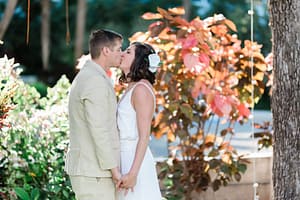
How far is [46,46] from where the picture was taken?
2109 cm

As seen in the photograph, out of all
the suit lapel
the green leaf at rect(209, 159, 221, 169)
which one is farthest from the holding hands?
the green leaf at rect(209, 159, 221, 169)

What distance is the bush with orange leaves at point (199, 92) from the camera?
574 centimetres

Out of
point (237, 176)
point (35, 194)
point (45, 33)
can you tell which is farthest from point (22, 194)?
point (45, 33)

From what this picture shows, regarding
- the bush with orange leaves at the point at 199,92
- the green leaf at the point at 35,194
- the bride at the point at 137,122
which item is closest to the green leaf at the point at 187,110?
the bush with orange leaves at the point at 199,92

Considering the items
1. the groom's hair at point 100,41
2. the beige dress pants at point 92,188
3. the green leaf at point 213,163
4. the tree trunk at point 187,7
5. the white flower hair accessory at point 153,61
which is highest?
the tree trunk at point 187,7

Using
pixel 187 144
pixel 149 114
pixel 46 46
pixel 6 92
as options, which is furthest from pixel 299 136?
pixel 46 46

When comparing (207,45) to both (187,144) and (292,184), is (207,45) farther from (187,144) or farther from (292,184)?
(292,184)

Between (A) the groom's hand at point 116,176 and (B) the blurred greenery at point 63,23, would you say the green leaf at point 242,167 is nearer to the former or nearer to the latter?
(A) the groom's hand at point 116,176

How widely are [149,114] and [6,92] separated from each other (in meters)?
1.09

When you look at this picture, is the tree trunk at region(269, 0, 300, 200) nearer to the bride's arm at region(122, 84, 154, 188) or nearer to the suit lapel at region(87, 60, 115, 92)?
the bride's arm at region(122, 84, 154, 188)

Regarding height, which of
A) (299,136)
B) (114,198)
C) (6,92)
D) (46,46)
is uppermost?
(46,46)

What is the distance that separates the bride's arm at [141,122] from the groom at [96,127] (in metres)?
0.08

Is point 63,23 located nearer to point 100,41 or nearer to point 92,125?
point 100,41

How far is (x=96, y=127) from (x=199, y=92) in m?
2.10
